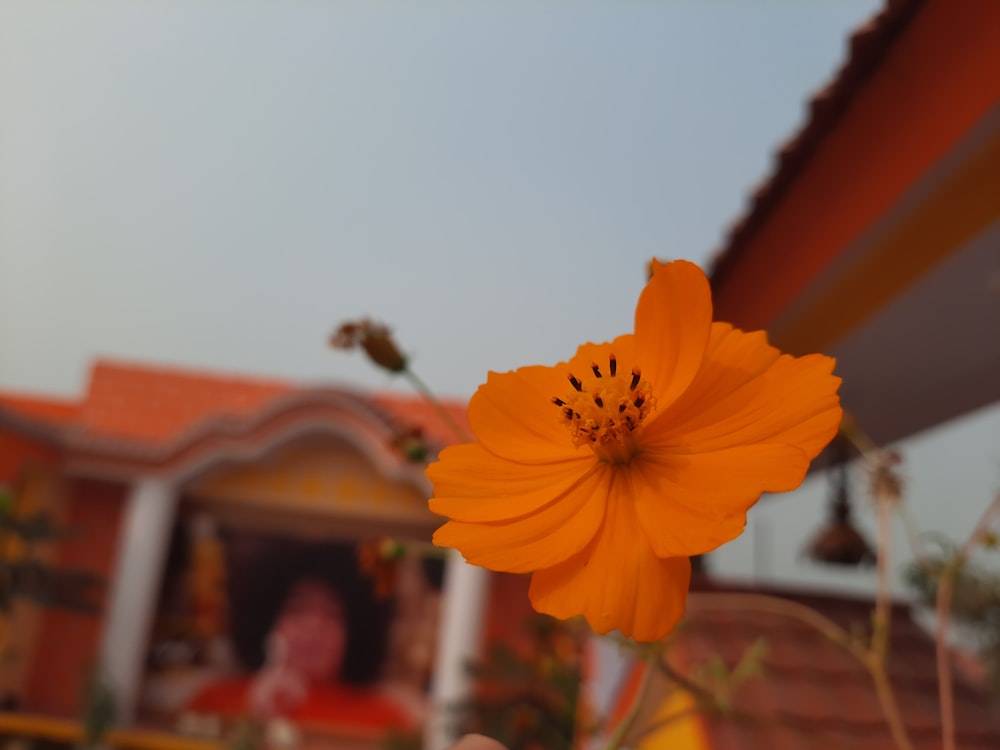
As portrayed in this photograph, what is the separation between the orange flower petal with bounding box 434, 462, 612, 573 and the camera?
0.21 metres

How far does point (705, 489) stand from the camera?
0.21 m

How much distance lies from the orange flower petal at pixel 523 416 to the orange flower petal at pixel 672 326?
36 mm

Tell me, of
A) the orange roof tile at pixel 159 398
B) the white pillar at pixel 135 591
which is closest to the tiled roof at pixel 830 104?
the white pillar at pixel 135 591

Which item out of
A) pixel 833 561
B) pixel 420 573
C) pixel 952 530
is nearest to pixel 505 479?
pixel 952 530

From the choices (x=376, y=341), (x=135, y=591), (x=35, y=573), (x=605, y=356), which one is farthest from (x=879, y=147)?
(x=135, y=591)

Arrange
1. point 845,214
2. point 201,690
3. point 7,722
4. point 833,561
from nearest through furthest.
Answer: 1. point 845,214
2. point 833,561
3. point 7,722
4. point 201,690

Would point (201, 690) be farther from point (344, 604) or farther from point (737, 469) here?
point (737, 469)

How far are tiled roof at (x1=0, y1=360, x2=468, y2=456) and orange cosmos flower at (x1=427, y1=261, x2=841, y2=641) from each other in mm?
5387

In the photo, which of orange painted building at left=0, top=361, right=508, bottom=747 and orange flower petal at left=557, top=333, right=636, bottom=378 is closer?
orange flower petal at left=557, top=333, right=636, bottom=378

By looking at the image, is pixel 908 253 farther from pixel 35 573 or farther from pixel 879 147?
pixel 35 573

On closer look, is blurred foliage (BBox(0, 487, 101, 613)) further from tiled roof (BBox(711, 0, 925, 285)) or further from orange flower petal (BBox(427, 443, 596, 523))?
orange flower petal (BBox(427, 443, 596, 523))

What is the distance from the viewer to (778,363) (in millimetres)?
228

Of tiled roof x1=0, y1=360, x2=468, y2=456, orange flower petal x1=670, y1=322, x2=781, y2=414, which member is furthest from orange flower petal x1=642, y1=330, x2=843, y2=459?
tiled roof x1=0, y1=360, x2=468, y2=456

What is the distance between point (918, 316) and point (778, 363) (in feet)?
3.73
